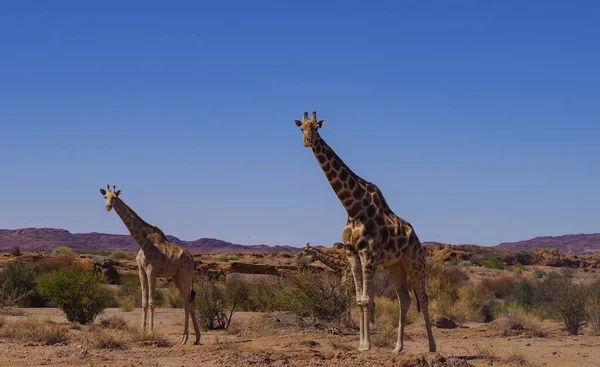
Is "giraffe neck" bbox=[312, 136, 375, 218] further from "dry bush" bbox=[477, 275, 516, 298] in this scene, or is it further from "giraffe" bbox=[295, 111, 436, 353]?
"dry bush" bbox=[477, 275, 516, 298]

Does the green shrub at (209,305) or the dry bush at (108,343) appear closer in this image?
the dry bush at (108,343)

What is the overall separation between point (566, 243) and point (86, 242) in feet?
326

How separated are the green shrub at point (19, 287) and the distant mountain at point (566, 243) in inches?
5558

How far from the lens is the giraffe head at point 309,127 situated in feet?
42.0

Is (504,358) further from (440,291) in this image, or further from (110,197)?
(440,291)

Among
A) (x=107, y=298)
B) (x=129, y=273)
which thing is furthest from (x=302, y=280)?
(x=129, y=273)

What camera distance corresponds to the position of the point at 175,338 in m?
17.0

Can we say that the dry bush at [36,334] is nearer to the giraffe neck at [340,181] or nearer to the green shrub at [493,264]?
the giraffe neck at [340,181]

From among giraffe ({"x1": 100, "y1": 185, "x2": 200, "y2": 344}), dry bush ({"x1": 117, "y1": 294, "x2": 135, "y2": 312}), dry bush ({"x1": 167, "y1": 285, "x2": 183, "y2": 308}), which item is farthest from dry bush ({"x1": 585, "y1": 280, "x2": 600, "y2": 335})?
dry bush ({"x1": 117, "y1": 294, "x2": 135, "y2": 312})

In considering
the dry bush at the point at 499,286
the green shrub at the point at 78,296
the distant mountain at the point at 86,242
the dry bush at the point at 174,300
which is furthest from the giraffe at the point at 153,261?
the distant mountain at the point at 86,242

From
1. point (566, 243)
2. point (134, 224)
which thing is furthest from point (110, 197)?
point (566, 243)

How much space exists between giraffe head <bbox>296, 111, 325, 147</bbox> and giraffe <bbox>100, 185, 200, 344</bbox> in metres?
4.26

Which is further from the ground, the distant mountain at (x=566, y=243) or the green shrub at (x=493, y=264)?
Answer: the distant mountain at (x=566, y=243)

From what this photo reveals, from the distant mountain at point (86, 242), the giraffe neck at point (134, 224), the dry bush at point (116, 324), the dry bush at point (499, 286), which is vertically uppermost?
the distant mountain at point (86, 242)
